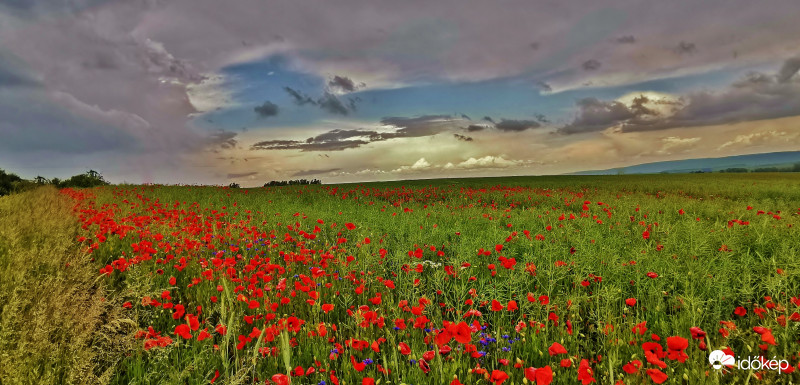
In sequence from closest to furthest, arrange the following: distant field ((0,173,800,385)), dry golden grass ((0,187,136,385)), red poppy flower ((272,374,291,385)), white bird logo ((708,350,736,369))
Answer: red poppy flower ((272,374,291,385))
white bird logo ((708,350,736,369))
dry golden grass ((0,187,136,385))
distant field ((0,173,800,385))

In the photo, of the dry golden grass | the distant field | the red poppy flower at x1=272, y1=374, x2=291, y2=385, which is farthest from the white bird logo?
the dry golden grass

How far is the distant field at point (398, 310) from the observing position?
9.24 feet

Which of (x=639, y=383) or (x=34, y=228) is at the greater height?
(x=34, y=228)

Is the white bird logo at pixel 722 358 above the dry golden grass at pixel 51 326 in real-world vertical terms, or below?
below

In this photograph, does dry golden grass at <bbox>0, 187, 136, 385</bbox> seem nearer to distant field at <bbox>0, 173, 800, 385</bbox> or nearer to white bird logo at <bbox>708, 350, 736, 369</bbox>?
distant field at <bbox>0, 173, 800, 385</bbox>

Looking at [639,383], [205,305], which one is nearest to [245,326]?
[205,305]

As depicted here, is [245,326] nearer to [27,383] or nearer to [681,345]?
[27,383]

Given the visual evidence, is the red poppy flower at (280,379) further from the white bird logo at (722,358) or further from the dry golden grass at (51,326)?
the white bird logo at (722,358)

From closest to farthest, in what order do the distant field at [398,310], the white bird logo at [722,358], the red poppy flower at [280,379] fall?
the red poppy flower at [280,379], the white bird logo at [722,358], the distant field at [398,310]

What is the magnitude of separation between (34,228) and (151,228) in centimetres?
198

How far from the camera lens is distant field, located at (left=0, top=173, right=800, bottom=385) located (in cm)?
282

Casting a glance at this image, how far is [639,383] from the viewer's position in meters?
2.94

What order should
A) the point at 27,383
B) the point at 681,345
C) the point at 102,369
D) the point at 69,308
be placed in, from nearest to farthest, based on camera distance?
the point at 681,345 → the point at 27,383 → the point at 102,369 → the point at 69,308

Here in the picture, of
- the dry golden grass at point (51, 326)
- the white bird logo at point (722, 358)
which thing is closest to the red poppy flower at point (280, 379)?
the dry golden grass at point (51, 326)
